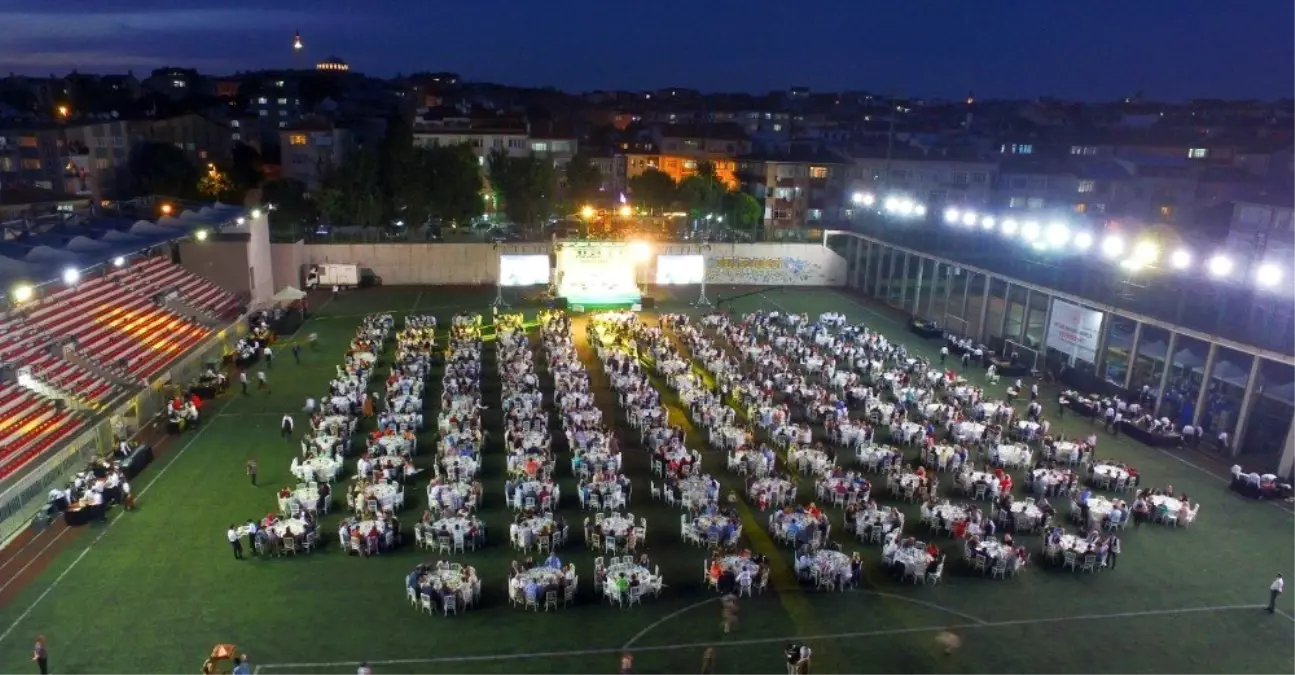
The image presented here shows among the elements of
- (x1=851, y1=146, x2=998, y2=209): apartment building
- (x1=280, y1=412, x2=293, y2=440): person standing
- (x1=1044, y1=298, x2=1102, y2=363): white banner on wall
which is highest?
(x1=851, y1=146, x2=998, y2=209): apartment building

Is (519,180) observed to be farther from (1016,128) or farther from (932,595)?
(1016,128)

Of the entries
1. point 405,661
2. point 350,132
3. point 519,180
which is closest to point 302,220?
point 519,180

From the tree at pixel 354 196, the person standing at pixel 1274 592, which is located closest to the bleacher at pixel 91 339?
the tree at pixel 354 196

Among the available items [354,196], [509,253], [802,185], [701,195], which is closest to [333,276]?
[509,253]

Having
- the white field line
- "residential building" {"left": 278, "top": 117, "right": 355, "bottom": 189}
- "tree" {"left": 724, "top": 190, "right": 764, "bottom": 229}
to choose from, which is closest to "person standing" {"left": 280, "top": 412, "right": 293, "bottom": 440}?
the white field line

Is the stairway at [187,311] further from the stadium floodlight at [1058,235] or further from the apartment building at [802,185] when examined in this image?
the apartment building at [802,185]

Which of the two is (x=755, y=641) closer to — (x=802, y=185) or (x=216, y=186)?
(x=802, y=185)

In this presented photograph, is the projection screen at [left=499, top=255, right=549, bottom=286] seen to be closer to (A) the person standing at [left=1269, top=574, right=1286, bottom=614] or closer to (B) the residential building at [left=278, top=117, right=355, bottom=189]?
(A) the person standing at [left=1269, top=574, right=1286, bottom=614]
